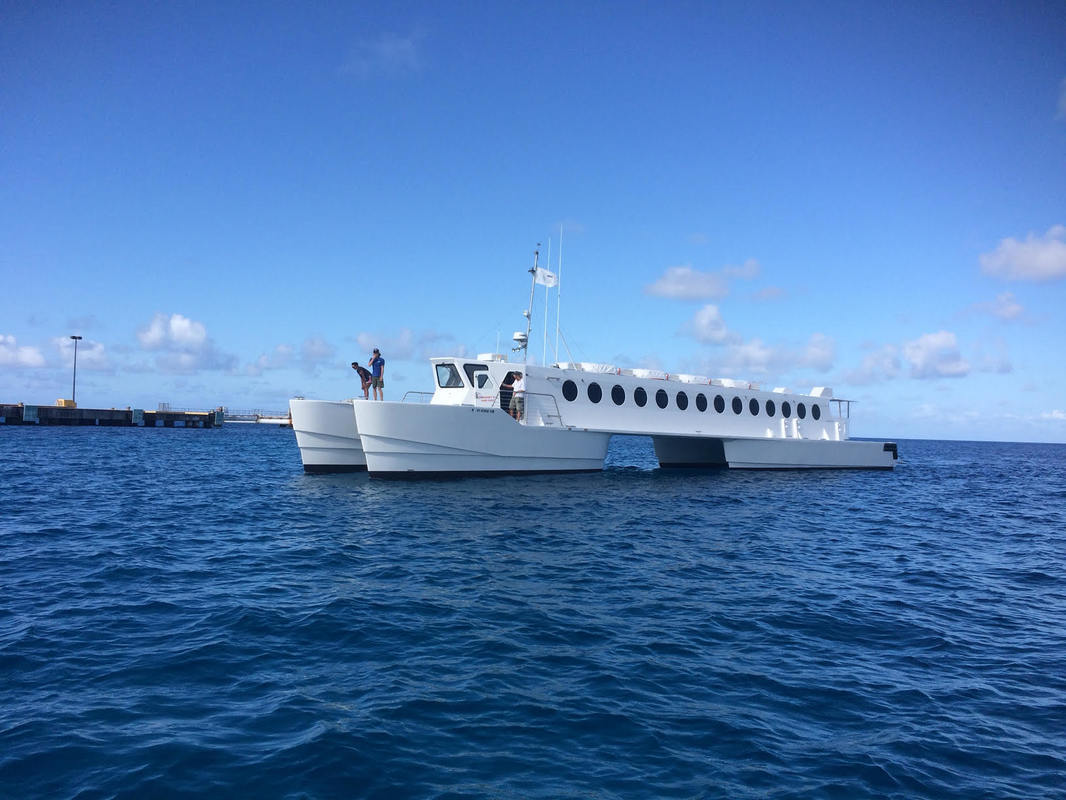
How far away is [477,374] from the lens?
22219 millimetres

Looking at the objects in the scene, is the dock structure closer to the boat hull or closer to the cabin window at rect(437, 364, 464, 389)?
the cabin window at rect(437, 364, 464, 389)

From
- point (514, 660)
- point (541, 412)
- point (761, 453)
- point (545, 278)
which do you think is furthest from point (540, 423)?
point (514, 660)

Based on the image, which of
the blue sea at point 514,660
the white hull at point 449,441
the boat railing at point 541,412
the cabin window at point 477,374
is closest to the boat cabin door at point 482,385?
the cabin window at point 477,374

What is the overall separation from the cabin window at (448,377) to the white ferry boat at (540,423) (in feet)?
0.12

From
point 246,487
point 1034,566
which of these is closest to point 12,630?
point 246,487

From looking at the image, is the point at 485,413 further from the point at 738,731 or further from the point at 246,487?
the point at 738,731

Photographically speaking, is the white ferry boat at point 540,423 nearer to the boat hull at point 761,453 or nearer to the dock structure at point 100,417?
the boat hull at point 761,453

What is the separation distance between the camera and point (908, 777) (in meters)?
4.46

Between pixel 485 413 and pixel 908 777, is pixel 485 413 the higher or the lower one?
the higher one

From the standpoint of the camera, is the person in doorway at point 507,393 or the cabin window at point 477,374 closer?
the person in doorway at point 507,393

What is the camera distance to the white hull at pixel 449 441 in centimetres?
1936

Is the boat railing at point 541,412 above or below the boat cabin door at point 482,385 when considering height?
below

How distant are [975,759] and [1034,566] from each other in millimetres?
9728

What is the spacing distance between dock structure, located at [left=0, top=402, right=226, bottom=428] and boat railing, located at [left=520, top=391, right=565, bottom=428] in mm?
59559
